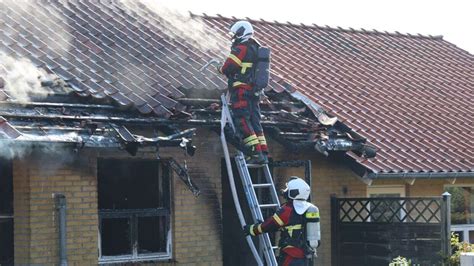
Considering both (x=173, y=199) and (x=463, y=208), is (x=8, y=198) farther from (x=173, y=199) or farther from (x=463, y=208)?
(x=463, y=208)

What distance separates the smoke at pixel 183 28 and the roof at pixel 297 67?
3cm

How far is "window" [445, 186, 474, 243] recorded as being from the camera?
687 inches

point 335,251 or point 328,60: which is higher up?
point 328,60

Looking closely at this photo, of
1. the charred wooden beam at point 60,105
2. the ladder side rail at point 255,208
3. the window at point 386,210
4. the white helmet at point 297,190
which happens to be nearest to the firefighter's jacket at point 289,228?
the white helmet at point 297,190

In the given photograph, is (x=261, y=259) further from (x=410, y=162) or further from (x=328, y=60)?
(x=328, y=60)

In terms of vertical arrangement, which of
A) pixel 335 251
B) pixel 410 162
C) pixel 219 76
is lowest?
pixel 335 251

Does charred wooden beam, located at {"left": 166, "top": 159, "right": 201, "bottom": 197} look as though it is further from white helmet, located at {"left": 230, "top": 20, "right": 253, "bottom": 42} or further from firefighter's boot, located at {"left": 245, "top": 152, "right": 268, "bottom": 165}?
white helmet, located at {"left": 230, "top": 20, "right": 253, "bottom": 42}

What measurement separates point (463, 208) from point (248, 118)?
5.73 meters

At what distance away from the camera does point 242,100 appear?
13.3 m

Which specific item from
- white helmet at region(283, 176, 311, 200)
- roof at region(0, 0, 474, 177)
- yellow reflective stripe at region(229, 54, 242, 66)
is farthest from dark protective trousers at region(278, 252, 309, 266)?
yellow reflective stripe at region(229, 54, 242, 66)

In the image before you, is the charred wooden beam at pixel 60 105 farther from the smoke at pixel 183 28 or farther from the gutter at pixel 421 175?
the gutter at pixel 421 175

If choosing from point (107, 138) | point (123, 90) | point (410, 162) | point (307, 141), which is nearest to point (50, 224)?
point (107, 138)

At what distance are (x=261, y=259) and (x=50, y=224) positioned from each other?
9.08 ft

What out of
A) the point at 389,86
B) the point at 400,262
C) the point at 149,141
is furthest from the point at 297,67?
the point at 149,141
